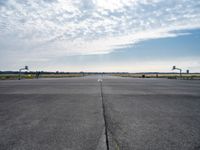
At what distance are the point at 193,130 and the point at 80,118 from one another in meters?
3.54

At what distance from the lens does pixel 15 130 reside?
16.7 feet

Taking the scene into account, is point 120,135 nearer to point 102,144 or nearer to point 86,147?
point 102,144

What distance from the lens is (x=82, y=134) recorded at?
4.74 metres

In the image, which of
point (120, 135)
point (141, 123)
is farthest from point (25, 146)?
point (141, 123)

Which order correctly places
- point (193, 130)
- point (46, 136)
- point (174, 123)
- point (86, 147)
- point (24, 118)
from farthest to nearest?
point (24, 118) < point (174, 123) < point (193, 130) < point (46, 136) < point (86, 147)

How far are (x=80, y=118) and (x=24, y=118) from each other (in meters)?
1.95

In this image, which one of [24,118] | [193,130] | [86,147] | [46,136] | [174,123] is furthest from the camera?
[24,118]

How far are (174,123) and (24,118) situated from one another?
5.01m

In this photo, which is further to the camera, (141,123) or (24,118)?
(24,118)

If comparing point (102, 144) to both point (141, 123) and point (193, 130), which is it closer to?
point (141, 123)

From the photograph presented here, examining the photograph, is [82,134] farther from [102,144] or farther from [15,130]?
[15,130]

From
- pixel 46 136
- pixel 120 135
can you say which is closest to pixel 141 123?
pixel 120 135

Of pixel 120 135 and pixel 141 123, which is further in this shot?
pixel 141 123

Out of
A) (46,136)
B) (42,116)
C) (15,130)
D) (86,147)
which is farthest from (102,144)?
(42,116)
